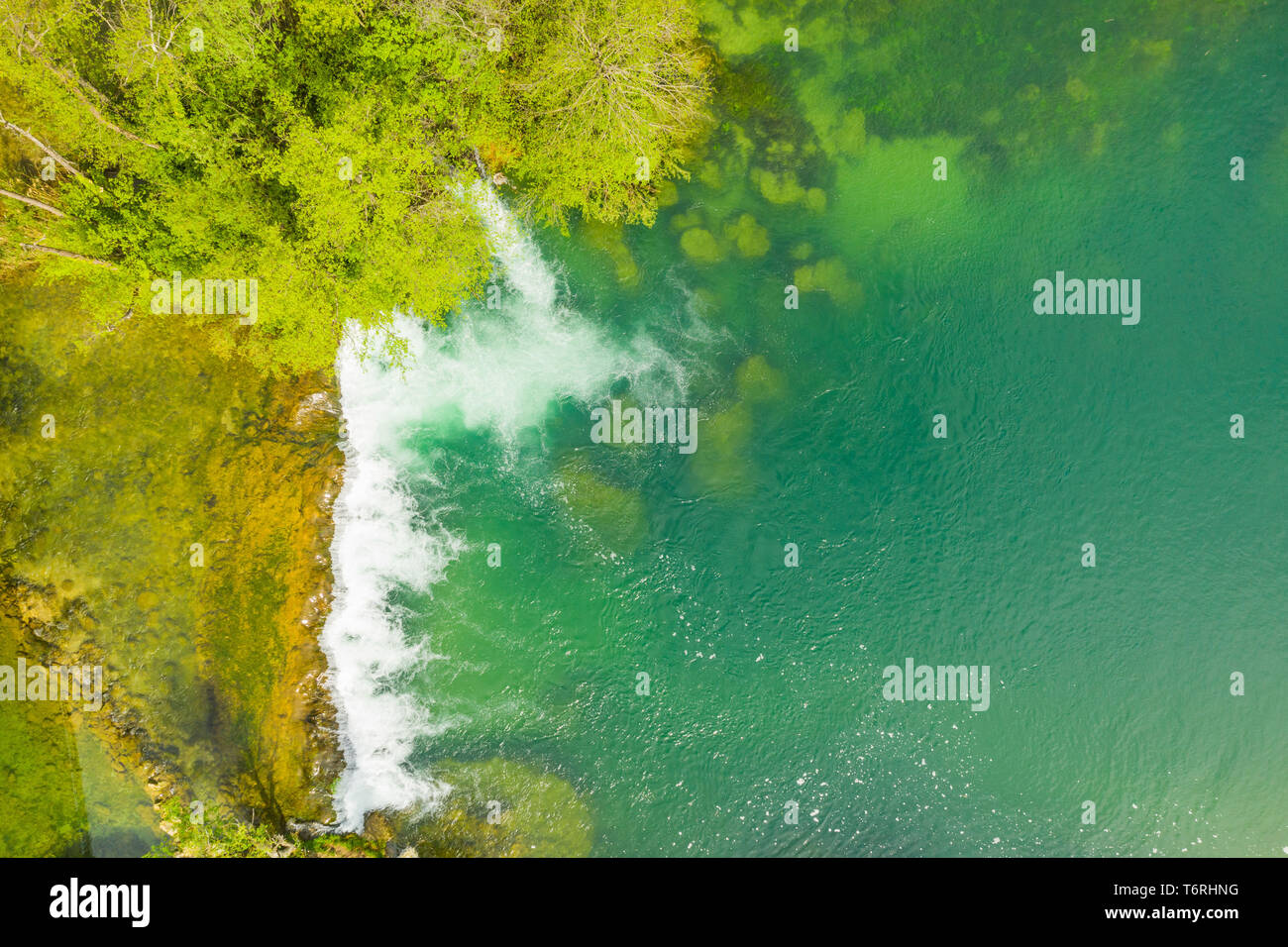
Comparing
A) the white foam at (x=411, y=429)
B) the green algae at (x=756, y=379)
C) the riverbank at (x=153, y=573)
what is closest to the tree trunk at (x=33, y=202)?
the riverbank at (x=153, y=573)

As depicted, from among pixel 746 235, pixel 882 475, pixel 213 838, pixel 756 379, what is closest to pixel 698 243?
pixel 746 235

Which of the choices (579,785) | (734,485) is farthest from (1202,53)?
(579,785)

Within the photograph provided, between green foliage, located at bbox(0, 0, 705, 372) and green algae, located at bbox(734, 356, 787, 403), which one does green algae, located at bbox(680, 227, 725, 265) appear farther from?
green algae, located at bbox(734, 356, 787, 403)

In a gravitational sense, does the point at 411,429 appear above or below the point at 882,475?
above

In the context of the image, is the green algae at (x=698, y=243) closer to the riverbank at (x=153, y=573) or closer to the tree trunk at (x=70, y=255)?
the riverbank at (x=153, y=573)

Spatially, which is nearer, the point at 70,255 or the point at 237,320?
the point at 70,255

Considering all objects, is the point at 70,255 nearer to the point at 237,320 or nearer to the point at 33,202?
the point at 33,202

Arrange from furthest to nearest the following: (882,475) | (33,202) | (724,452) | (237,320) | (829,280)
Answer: (882,475), (829,280), (724,452), (237,320), (33,202)
